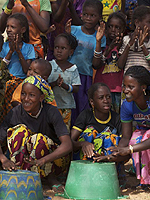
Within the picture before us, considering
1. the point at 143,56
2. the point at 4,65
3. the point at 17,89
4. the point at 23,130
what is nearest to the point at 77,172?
the point at 23,130

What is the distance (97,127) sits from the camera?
4.72 metres

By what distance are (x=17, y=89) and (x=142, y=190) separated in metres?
1.90

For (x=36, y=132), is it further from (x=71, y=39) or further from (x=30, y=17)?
(x=30, y=17)

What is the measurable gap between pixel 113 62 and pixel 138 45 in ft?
1.49

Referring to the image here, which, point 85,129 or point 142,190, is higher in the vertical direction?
point 85,129

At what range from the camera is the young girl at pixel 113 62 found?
5734 mm

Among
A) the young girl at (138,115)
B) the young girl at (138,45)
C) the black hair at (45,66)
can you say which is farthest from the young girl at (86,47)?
the young girl at (138,115)

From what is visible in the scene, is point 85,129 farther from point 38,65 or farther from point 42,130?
point 38,65

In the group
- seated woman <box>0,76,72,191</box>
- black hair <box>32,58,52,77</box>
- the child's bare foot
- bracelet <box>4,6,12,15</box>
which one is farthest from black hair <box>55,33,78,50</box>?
the child's bare foot

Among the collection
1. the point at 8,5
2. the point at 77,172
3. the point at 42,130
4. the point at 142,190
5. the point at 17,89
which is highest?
the point at 8,5

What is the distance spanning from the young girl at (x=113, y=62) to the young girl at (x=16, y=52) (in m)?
1.09

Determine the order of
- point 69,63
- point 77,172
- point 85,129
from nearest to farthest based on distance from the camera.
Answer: point 77,172 → point 85,129 → point 69,63

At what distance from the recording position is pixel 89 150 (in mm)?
4242

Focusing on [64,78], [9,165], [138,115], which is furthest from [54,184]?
[64,78]
